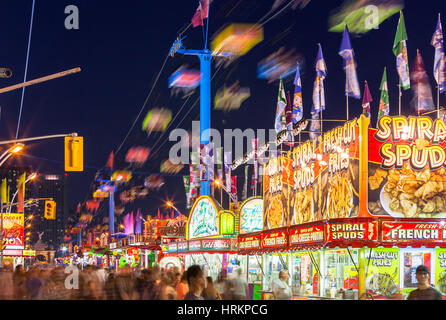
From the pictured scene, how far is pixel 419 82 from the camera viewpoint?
37.4 metres

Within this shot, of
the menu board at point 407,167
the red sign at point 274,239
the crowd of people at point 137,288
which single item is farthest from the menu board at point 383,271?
the crowd of people at point 137,288

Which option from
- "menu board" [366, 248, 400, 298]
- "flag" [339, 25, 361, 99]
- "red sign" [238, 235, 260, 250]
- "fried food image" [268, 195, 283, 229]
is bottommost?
"menu board" [366, 248, 400, 298]

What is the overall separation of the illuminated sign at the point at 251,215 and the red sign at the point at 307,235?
13.3 m

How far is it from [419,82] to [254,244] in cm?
1283

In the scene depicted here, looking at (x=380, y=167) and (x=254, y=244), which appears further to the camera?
(x=254, y=244)

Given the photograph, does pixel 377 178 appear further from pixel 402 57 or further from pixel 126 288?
pixel 126 288

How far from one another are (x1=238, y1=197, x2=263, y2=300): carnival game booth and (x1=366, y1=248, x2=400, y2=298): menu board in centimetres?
1207

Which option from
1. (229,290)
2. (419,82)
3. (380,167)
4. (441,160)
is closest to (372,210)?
(380,167)

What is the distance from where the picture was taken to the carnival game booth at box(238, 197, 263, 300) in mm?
38938

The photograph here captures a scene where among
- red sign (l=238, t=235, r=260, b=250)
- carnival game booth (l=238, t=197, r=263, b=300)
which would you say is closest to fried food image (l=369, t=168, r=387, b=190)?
carnival game booth (l=238, t=197, r=263, b=300)

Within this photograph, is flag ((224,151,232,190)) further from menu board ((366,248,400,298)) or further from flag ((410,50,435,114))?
menu board ((366,248,400,298))

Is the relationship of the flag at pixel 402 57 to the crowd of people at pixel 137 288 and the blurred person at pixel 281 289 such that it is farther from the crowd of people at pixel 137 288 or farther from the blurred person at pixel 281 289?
the blurred person at pixel 281 289

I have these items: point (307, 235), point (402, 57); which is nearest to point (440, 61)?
point (402, 57)
